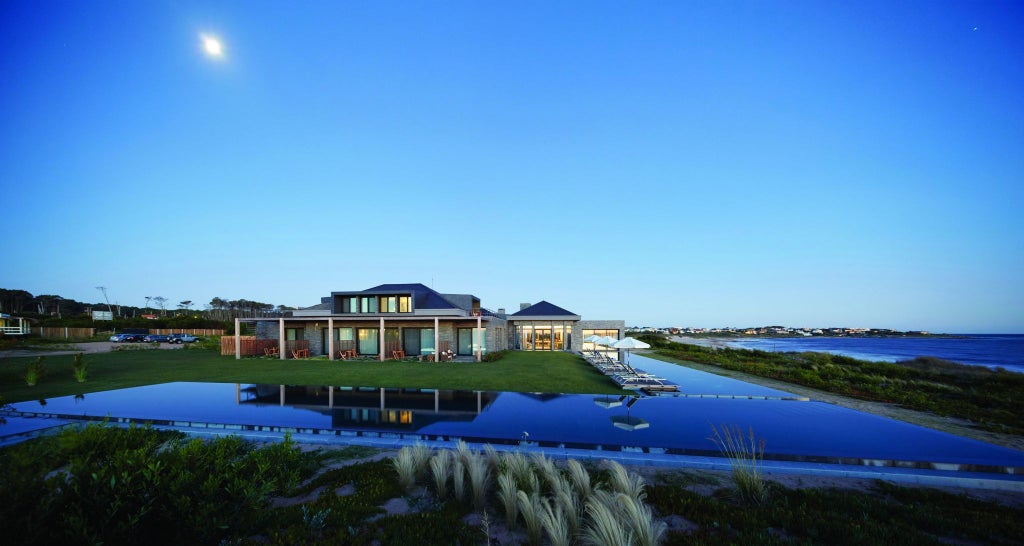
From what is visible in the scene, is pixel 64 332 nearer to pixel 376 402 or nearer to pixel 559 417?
pixel 376 402

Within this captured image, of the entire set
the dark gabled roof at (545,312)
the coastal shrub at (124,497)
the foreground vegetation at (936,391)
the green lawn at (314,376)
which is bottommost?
the foreground vegetation at (936,391)

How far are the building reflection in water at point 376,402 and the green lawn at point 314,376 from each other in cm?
96

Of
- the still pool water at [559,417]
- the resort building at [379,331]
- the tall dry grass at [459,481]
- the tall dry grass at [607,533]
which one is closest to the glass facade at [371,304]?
the resort building at [379,331]

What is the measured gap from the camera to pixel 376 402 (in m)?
10.1

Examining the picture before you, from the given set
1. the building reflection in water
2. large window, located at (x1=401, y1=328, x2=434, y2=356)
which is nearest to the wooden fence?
large window, located at (x1=401, y1=328, x2=434, y2=356)

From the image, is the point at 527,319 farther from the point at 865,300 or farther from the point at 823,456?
the point at 865,300

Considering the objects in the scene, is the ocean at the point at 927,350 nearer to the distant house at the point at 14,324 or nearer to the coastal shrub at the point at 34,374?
the coastal shrub at the point at 34,374

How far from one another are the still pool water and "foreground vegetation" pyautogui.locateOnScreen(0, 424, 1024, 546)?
1.70m

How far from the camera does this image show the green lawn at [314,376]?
12.0m

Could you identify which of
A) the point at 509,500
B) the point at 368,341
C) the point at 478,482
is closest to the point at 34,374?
the point at 368,341

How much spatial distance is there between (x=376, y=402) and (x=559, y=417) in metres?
4.97

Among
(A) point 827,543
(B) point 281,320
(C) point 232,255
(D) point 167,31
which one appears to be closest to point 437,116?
(D) point 167,31

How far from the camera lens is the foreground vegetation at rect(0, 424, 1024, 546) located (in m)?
2.90

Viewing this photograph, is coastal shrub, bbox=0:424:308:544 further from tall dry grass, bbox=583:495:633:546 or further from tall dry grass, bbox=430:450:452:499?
tall dry grass, bbox=583:495:633:546
